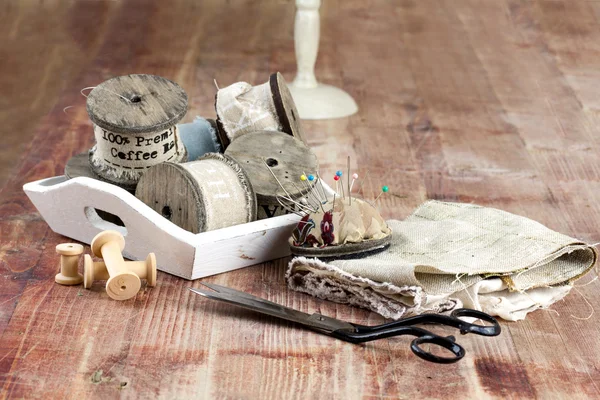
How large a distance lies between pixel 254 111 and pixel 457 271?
48 centimetres

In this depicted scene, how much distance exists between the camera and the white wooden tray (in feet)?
4.26

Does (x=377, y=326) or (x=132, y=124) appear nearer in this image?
(x=377, y=326)

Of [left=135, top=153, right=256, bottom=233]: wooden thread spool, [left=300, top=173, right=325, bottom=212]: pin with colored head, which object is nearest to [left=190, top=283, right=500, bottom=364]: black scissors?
[left=135, top=153, right=256, bottom=233]: wooden thread spool

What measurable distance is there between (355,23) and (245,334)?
2.01 meters

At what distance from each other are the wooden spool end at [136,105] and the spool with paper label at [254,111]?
0.11 m

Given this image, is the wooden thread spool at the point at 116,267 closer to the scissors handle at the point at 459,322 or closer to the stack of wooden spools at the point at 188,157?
the stack of wooden spools at the point at 188,157

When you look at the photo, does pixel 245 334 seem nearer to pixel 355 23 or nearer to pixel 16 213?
pixel 16 213

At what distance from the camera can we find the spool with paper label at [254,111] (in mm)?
1526

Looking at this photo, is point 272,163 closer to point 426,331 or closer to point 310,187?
point 310,187

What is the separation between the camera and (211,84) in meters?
2.38

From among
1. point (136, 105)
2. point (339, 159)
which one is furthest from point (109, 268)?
point (339, 159)

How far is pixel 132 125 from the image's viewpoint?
4.50ft

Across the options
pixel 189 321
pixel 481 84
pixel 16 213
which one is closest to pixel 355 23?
pixel 481 84

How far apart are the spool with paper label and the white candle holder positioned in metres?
0.59
